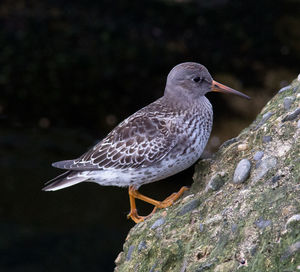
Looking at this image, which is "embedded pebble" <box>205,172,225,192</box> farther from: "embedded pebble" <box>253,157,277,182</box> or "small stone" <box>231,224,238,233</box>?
"small stone" <box>231,224,238,233</box>

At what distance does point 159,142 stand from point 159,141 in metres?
0.01

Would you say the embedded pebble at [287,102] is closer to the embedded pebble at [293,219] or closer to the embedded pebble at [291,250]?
the embedded pebble at [293,219]

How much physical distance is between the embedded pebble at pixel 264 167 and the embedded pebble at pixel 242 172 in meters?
0.11

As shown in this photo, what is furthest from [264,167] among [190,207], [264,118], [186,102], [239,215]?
[186,102]

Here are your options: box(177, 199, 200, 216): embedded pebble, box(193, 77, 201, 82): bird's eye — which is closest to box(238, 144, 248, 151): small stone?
box(177, 199, 200, 216): embedded pebble

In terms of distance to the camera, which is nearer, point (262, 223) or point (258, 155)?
point (262, 223)

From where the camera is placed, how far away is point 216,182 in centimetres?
588

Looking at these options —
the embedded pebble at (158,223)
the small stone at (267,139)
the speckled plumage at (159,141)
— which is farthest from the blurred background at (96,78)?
the small stone at (267,139)

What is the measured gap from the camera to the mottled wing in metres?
7.04

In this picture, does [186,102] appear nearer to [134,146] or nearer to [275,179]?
[134,146]

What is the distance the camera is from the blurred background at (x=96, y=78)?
1284cm

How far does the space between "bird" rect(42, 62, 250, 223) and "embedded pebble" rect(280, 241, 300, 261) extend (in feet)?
8.00

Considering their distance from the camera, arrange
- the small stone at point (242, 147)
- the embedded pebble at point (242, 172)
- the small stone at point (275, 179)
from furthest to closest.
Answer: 1. the small stone at point (242, 147)
2. the embedded pebble at point (242, 172)
3. the small stone at point (275, 179)

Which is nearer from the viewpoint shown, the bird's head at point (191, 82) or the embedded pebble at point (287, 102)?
the embedded pebble at point (287, 102)
